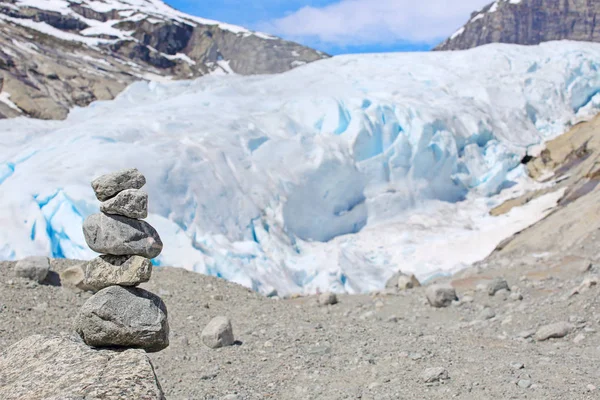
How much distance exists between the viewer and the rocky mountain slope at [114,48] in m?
39.6

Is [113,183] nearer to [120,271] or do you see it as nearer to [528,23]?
[120,271]

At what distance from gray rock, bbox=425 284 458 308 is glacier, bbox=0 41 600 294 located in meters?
4.15

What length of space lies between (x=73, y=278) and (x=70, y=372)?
4213 mm

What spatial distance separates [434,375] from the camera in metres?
5.02

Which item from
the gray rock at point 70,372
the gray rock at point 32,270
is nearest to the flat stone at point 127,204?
the gray rock at point 70,372

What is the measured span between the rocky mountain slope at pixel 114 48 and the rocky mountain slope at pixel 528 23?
59.0ft

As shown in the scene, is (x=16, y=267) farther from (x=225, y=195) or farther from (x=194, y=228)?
(x=225, y=195)

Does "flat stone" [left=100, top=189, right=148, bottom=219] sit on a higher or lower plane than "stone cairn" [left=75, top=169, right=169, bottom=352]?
higher

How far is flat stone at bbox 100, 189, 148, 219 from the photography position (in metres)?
4.14

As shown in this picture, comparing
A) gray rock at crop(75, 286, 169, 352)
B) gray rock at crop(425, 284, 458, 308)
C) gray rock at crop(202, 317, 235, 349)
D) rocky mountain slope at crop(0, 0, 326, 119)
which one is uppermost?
gray rock at crop(75, 286, 169, 352)

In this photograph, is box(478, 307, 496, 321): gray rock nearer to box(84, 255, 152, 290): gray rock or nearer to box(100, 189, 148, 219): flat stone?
box(84, 255, 152, 290): gray rock

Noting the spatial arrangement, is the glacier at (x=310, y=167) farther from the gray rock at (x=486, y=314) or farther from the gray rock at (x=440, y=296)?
the gray rock at (x=486, y=314)

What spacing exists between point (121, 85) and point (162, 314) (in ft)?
138

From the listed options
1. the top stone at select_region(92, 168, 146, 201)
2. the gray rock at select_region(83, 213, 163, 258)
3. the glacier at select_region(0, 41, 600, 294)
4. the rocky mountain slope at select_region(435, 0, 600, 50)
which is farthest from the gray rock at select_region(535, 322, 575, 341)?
the rocky mountain slope at select_region(435, 0, 600, 50)
